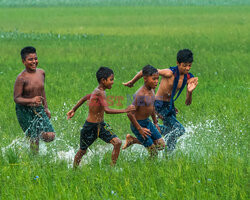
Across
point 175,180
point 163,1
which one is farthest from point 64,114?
point 163,1

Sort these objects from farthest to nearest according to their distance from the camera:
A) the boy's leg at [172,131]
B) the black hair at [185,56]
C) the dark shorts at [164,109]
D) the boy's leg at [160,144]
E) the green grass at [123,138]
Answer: the dark shorts at [164,109], the boy's leg at [172,131], the black hair at [185,56], the boy's leg at [160,144], the green grass at [123,138]

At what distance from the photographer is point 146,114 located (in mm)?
5871

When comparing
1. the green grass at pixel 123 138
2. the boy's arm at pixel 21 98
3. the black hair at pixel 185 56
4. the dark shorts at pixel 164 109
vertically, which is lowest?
the green grass at pixel 123 138

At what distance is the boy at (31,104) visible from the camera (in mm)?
6078

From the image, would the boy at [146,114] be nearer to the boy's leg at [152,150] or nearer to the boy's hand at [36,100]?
the boy's leg at [152,150]

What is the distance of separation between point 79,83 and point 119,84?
0.92m

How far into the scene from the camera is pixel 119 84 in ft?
35.9

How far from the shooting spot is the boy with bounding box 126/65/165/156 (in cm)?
564

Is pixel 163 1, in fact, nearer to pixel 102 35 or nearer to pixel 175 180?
pixel 102 35

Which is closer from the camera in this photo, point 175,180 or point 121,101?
point 175,180

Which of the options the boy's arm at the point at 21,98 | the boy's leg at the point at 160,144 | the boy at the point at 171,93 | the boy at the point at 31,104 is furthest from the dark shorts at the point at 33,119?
the boy's leg at the point at 160,144

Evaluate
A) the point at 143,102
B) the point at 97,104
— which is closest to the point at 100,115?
the point at 97,104

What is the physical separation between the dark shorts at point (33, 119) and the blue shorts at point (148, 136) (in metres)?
1.14

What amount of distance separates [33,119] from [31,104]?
0.21m
